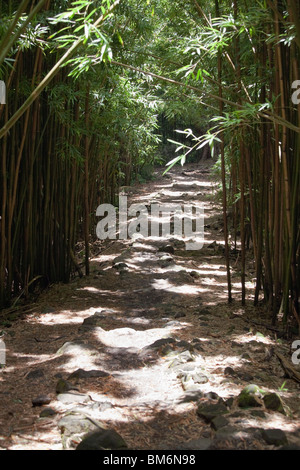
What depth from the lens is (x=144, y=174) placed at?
1446 centimetres

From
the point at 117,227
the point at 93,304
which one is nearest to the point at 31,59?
the point at 93,304

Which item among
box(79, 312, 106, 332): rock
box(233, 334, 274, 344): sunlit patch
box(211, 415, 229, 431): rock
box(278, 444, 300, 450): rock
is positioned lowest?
box(233, 334, 274, 344): sunlit patch

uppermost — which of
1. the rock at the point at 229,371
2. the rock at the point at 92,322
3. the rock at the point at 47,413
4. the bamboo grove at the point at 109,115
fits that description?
the bamboo grove at the point at 109,115

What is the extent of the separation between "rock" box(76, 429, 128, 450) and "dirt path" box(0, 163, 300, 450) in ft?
0.20

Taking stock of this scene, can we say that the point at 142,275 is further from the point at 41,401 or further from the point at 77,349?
the point at 41,401

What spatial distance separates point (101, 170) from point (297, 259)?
484 cm

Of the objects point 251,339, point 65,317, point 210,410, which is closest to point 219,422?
point 210,410

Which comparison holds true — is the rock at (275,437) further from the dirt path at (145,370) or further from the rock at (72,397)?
the rock at (72,397)

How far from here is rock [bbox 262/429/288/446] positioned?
155 centimetres

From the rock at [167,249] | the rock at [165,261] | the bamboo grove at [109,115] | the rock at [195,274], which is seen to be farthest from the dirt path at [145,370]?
the rock at [167,249]

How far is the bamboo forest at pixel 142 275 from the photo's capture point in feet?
5.95

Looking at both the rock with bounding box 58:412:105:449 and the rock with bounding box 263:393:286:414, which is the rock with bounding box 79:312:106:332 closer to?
the rock with bounding box 58:412:105:449

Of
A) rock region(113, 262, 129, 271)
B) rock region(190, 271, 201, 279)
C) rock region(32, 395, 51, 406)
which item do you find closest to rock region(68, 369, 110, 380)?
rock region(32, 395, 51, 406)

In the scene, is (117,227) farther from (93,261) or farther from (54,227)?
(54,227)
